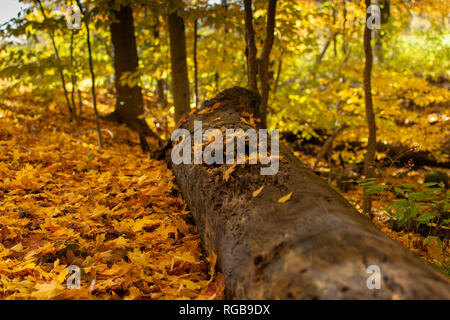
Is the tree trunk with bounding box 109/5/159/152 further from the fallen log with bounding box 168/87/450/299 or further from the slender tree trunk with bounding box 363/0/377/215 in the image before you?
the fallen log with bounding box 168/87/450/299

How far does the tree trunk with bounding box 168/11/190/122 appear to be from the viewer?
549 cm

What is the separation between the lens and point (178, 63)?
555 centimetres

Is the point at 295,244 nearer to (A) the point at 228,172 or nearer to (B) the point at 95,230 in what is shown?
(A) the point at 228,172

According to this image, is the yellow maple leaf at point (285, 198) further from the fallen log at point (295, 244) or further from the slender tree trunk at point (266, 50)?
the slender tree trunk at point (266, 50)

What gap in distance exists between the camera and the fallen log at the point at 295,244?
1017 mm

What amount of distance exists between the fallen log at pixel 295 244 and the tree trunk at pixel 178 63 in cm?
384

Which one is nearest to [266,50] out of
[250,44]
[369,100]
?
[250,44]

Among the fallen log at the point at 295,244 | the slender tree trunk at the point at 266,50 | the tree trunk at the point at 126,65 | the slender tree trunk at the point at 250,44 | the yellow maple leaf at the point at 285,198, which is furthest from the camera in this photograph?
the tree trunk at the point at 126,65

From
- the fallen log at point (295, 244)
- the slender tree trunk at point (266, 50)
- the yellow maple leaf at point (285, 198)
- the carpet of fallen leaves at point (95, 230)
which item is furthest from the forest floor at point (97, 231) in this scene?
the slender tree trunk at point (266, 50)

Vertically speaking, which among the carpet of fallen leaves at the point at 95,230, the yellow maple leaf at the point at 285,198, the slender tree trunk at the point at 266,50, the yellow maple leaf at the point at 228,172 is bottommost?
the carpet of fallen leaves at the point at 95,230

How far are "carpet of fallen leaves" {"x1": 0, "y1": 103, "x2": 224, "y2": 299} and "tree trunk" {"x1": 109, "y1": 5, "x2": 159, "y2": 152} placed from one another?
9.06 feet

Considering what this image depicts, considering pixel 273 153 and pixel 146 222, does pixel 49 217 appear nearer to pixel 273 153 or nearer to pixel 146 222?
pixel 146 222

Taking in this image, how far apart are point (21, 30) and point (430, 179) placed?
28.6 ft

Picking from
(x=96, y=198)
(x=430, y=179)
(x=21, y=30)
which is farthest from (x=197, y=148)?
(x=430, y=179)
